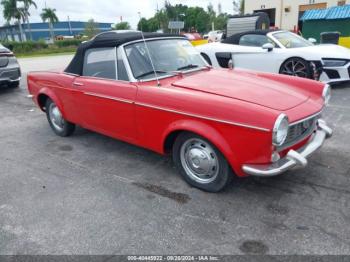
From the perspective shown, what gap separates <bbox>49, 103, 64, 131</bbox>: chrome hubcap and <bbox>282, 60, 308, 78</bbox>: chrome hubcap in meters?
5.11

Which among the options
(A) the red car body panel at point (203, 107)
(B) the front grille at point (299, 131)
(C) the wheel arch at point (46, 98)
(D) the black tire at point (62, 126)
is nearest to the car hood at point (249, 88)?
(A) the red car body panel at point (203, 107)

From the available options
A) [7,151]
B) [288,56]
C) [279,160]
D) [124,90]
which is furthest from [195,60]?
[288,56]

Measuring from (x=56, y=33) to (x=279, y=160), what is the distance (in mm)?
97182

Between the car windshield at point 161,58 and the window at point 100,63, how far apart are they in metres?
0.26

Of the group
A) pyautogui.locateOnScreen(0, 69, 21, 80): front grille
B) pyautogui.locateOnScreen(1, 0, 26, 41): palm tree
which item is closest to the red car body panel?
pyautogui.locateOnScreen(0, 69, 21, 80): front grille

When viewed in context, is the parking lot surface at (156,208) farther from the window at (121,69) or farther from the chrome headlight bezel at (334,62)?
the chrome headlight bezel at (334,62)

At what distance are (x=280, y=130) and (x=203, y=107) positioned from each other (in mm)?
731

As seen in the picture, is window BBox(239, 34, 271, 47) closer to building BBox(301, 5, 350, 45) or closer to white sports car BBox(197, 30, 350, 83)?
white sports car BBox(197, 30, 350, 83)

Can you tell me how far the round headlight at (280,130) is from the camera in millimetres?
2771

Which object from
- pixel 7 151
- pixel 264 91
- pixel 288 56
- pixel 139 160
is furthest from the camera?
pixel 288 56

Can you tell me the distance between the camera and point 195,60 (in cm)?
445

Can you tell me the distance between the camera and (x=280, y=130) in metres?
2.82

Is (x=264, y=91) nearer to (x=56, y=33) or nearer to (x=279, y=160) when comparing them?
(x=279, y=160)

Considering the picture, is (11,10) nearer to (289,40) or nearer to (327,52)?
(289,40)
